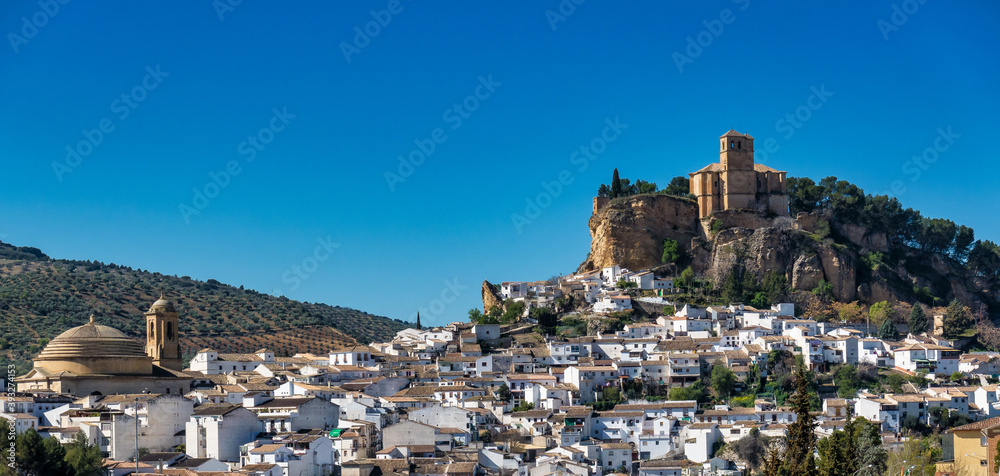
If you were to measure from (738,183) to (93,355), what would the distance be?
3439cm

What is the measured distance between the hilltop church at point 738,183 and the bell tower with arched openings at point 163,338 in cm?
2900

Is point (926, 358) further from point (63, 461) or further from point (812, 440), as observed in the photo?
point (63, 461)

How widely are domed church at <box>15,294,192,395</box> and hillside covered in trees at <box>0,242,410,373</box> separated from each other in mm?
10651

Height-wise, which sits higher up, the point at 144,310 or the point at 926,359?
the point at 144,310

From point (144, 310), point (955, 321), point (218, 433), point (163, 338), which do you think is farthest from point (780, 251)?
point (144, 310)

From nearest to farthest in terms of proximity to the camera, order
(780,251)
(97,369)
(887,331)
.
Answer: (97,369) < (887,331) < (780,251)

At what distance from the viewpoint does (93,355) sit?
50.8 metres

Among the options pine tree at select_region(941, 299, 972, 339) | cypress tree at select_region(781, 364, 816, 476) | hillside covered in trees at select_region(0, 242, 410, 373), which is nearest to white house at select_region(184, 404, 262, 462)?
hillside covered in trees at select_region(0, 242, 410, 373)

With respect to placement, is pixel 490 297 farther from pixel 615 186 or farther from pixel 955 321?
pixel 955 321

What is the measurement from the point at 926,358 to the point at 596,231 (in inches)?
824

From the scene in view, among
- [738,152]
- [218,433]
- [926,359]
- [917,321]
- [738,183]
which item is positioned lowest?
[218,433]

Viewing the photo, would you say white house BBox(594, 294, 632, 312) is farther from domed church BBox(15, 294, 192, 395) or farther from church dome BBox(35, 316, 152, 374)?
church dome BBox(35, 316, 152, 374)

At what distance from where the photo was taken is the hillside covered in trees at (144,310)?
2773 inches

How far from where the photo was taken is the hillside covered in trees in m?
70.4
